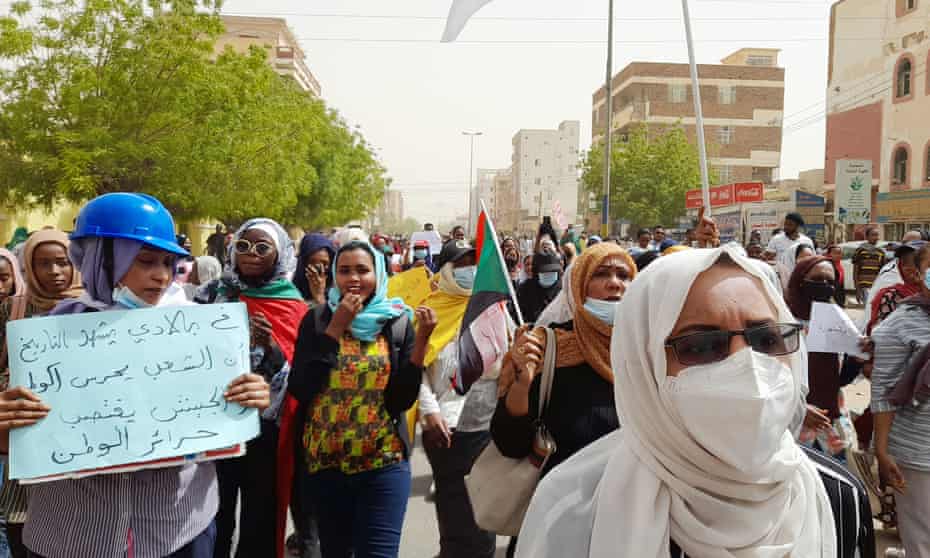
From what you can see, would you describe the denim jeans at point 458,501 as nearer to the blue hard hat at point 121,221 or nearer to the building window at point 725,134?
the blue hard hat at point 121,221

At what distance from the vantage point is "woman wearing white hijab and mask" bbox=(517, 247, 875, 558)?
1571 mm

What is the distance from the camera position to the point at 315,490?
323 cm

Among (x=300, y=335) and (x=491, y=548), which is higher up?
(x=300, y=335)

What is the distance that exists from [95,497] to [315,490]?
1101 millimetres

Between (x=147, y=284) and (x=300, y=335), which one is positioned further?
(x=300, y=335)

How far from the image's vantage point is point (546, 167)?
120750 mm

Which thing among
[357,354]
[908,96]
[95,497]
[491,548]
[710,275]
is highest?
[908,96]

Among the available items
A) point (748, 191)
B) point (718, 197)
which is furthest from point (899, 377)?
point (718, 197)

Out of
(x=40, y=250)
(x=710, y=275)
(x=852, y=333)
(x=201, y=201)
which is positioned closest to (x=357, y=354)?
(x=40, y=250)

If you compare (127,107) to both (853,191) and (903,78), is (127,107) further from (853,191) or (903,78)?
(903,78)

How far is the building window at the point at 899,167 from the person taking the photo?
29172 mm

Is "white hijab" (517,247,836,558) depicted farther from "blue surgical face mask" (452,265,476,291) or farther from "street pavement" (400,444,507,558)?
"blue surgical face mask" (452,265,476,291)

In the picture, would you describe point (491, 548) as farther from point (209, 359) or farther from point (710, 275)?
point (710, 275)

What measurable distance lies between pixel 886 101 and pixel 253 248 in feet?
108
